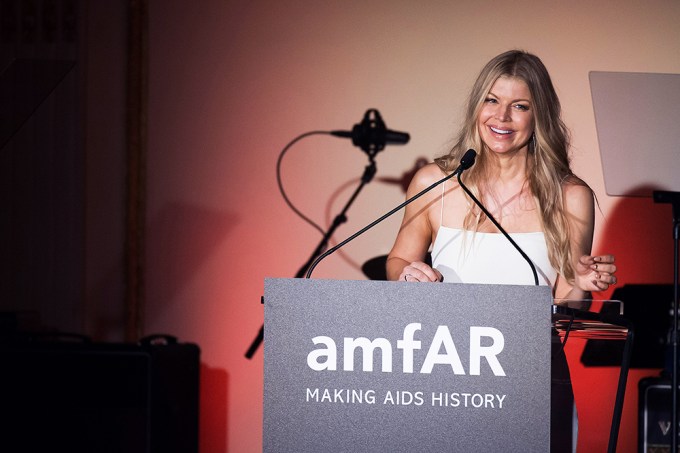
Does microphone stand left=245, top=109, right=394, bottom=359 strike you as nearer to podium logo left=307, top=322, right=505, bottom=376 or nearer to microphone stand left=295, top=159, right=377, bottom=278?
microphone stand left=295, top=159, right=377, bottom=278

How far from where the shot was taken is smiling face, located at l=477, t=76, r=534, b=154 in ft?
7.63

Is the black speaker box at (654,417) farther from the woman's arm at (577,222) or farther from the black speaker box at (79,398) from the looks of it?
the black speaker box at (79,398)

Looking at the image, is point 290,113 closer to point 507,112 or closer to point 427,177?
point 427,177

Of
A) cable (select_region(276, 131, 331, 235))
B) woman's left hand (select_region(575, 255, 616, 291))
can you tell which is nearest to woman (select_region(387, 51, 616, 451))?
woman's left hand (select_region(575, 255, 616, 291))

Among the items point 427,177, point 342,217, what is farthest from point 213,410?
point 427,177

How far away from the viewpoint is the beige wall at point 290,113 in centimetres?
337

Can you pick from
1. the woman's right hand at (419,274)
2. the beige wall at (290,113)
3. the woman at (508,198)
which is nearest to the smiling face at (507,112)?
the woman at (508,198)

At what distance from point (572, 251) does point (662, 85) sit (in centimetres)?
59

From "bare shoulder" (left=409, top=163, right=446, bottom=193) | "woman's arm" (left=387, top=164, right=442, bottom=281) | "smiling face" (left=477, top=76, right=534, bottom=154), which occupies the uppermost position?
"smiling face" (left=477, top=76, right=534, bottom=154)

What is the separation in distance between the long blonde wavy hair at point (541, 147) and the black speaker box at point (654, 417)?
967 millimetres

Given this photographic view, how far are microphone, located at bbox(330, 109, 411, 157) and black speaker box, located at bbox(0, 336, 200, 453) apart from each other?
51.2 inches

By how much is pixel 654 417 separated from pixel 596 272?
1431 millimetres

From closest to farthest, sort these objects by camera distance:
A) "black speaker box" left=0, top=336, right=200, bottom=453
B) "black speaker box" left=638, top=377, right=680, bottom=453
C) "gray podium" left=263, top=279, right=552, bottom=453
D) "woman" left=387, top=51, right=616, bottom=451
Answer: "gray podium" left=263, top=279, right=552, bottom=453 < "woman" left=387, top=51, right=616, bottom=451 < "black speaker box" left=0, top=336, right=200, bottom=453 < "black speaker box" left=638, top=377, right=680, bottom=453

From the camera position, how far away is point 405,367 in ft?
4.07
